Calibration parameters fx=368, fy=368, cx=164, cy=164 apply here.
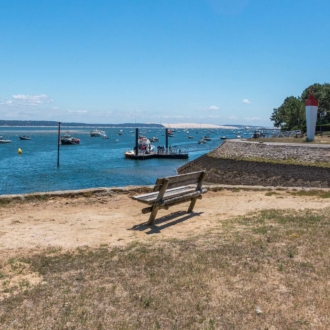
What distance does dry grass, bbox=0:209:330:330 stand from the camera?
10.6ft

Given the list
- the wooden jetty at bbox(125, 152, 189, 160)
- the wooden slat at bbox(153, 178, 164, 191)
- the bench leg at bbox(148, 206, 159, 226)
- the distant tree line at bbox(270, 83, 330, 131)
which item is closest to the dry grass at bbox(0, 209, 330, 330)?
the bench leg at bbox(148, 206, 159, 226)

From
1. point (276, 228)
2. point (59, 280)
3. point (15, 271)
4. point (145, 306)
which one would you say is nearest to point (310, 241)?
point (276, 228)

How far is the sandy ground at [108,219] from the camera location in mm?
5844

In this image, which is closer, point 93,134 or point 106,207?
point 106,207

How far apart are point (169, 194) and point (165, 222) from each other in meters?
0.57

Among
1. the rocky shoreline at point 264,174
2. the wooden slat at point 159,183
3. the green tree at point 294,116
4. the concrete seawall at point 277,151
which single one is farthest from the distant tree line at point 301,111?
the wooden slat at point 159,183

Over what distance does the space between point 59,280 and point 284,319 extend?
238 cm

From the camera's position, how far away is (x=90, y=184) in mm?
31109

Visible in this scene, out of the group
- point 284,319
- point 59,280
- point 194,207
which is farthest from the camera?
point 194,207

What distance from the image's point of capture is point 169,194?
24.1 ft

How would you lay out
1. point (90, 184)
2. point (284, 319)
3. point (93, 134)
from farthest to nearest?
point (93, 134), point (90, 184), point (284, 319)

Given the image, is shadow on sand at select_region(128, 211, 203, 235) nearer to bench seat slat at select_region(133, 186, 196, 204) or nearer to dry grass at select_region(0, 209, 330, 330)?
bench seat slat at select_region(133, 186, 196, 204)

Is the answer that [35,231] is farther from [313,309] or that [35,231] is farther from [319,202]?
[319,202]

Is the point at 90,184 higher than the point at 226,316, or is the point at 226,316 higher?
the point at 226,316
